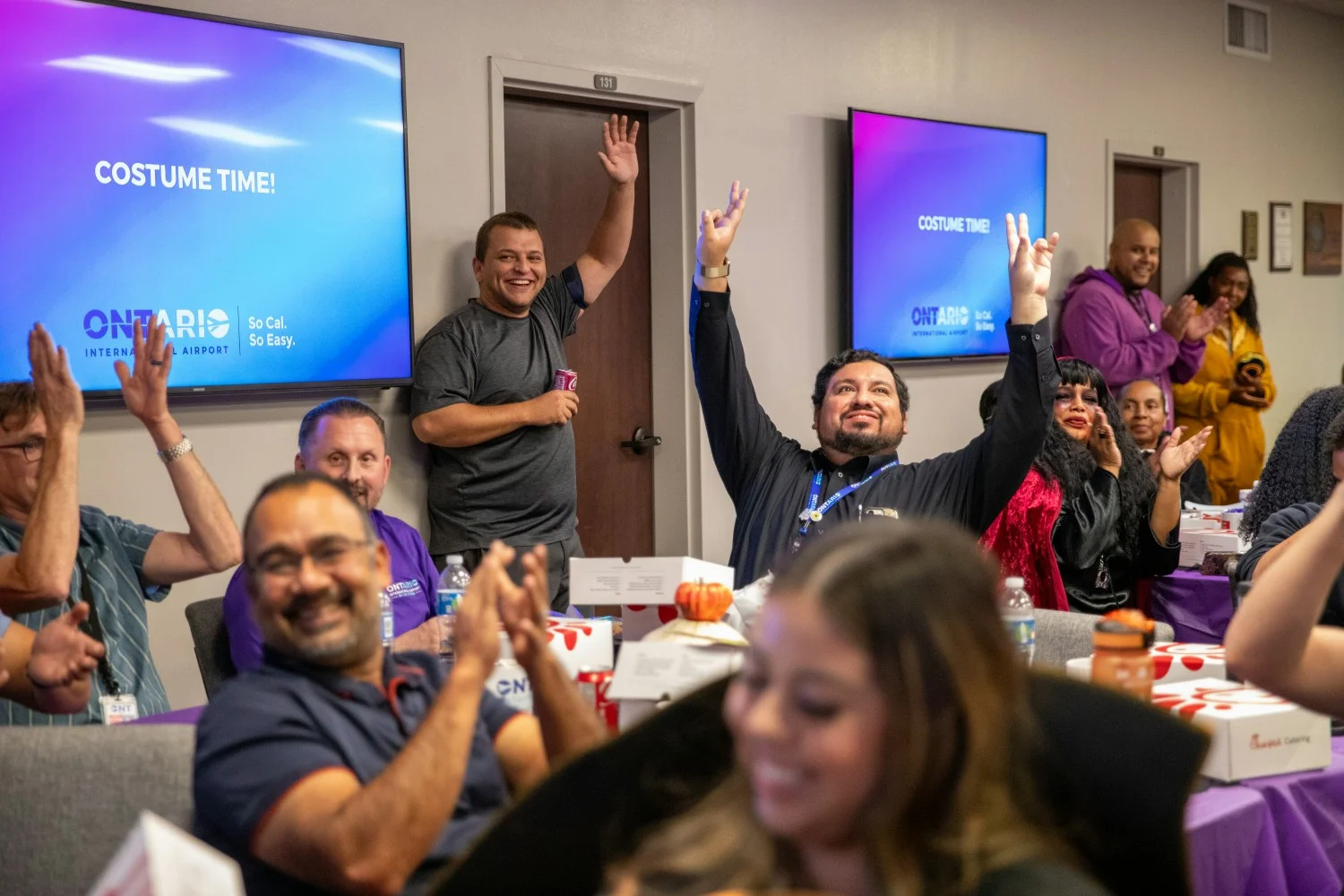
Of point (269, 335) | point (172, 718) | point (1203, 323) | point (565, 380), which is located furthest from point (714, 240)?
point (1203, 323)

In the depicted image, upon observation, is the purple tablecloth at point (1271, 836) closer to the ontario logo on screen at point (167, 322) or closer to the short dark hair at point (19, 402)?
the short dark hair at point (19, 402)

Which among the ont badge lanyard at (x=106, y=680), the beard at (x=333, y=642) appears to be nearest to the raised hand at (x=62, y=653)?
the ont badge lanyard at (x=106, y=680)

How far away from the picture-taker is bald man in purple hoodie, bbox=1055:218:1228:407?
6.54 meters

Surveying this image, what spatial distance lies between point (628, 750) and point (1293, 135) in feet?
27.9

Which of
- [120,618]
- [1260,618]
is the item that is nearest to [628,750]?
[1260,618]

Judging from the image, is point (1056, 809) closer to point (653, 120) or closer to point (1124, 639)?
point (1124, 639)

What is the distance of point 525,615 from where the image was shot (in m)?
1.70

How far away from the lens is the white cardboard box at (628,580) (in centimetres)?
243

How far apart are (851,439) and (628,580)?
1051mm

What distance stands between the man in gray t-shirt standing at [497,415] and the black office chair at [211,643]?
1401mm

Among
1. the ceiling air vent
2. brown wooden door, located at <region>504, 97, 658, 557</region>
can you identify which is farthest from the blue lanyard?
the ceiling air vent

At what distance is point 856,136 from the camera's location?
566 cm

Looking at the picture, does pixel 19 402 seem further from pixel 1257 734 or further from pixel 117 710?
pixel 1257 734

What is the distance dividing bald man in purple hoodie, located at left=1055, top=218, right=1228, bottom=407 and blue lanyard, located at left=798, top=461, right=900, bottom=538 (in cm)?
354
